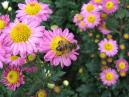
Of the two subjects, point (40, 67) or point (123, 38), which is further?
point (123, 38)

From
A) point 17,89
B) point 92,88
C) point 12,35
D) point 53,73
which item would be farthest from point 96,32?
point 12,35

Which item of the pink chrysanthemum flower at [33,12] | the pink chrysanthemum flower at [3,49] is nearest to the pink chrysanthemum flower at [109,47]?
the pink chrysanthemum flower at [33,12]

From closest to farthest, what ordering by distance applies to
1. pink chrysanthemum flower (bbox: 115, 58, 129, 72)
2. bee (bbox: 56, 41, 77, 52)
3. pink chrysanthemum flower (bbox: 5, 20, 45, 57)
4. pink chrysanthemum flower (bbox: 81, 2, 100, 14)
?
pink chrysanthemum flower (bbox: 5, 20, 45, 57) < bee (bbox: 56, 41, 77, 52) < pink chrysanthemum flower (bbox: 115, 58, 129, 72) < pink chrysanthemum flower (bbox: 81, 2, 100, 14)

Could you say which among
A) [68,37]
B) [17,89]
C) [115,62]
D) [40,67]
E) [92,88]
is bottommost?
[92,88]

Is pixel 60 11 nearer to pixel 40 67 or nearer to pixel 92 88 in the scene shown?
pixel 92 88

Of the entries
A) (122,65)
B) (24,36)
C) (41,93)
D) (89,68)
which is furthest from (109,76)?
(24,36)

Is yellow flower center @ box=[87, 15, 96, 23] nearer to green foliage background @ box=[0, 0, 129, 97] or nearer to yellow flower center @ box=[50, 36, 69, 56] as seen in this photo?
green foliage background @ box=[0, 0, 129, 97]

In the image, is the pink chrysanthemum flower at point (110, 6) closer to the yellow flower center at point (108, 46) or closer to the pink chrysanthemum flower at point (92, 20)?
the pink chrysanthemum flower at point (92, 20)

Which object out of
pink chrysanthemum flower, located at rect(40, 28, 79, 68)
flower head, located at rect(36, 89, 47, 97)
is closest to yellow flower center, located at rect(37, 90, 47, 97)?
flower head, located at rect(36, 89, 47, 97)
